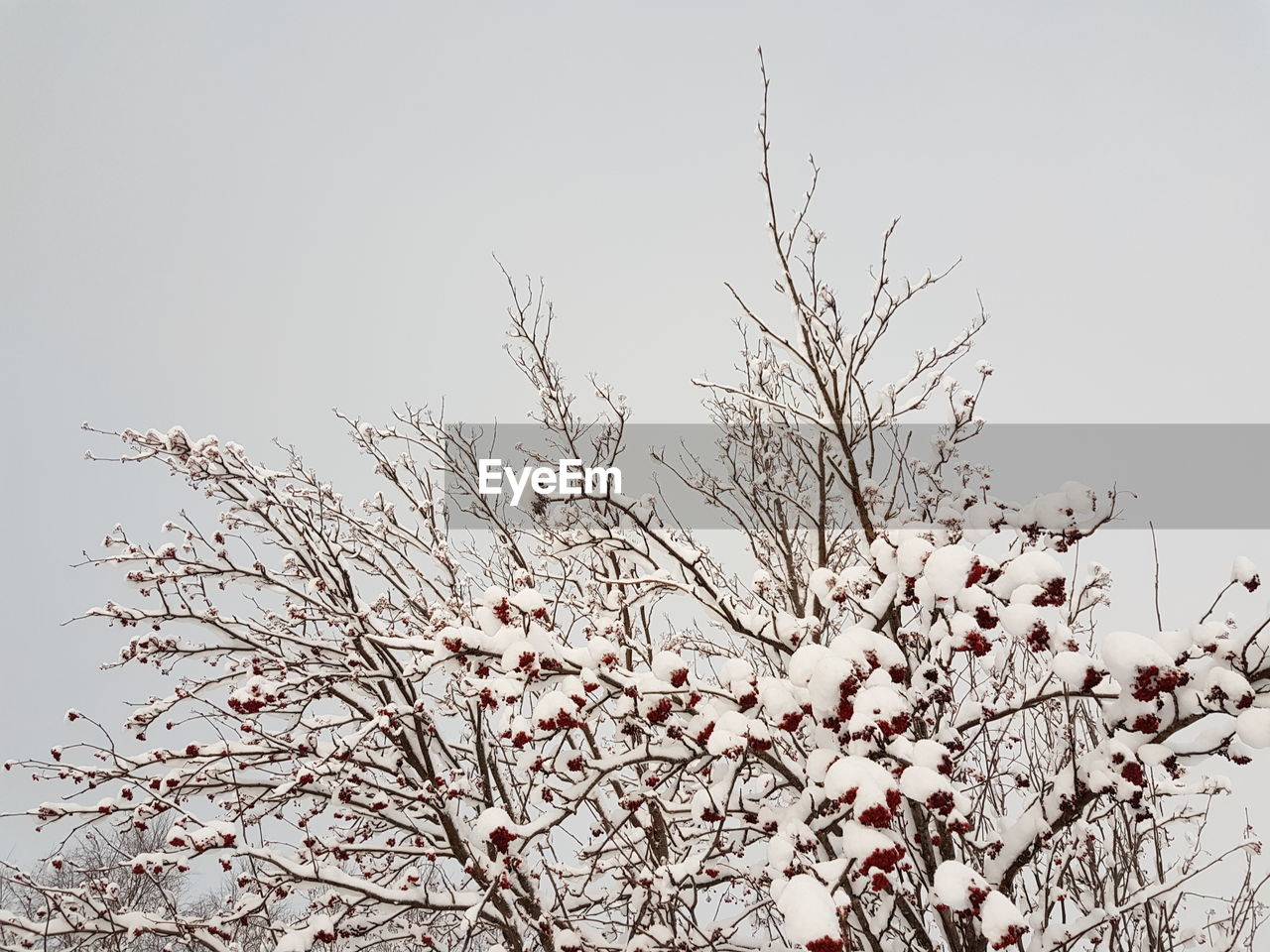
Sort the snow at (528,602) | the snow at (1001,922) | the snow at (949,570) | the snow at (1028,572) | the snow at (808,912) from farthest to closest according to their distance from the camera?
1. the snow at (528,602)
2. the snow at (1028,572)
3. the snow at (949,570)
4. the snow at (1001,922)
5. the snow at (808,912)

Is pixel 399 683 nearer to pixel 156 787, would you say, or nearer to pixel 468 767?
pixel 156 787

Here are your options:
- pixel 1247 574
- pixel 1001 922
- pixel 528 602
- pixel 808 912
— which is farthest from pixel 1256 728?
pixel 528 602

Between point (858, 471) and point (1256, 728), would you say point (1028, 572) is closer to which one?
point (1256, 728)

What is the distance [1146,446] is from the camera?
653 centimetres

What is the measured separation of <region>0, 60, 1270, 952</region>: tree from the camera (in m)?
2.70

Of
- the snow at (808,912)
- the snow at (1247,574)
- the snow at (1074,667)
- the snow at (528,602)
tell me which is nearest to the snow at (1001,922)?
the snow at (808,912)

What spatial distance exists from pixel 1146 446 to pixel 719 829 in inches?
226

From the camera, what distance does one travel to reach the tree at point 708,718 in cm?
270

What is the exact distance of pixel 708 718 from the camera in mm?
2967

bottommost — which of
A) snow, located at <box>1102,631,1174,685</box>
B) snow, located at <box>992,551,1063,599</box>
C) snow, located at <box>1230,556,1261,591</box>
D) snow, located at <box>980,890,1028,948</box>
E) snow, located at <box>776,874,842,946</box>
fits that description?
snow, located at <box>980,890,1028,948</box>

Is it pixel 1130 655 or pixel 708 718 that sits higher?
pixel 1130 655

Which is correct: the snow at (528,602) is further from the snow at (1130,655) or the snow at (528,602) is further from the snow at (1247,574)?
the snow at (1247,574)

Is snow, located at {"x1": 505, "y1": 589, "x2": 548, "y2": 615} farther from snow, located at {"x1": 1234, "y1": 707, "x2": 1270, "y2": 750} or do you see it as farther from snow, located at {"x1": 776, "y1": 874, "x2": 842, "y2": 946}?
snow, located at {"x1": 1234, "y1": 707, "x2": 1270, "y2": 750}

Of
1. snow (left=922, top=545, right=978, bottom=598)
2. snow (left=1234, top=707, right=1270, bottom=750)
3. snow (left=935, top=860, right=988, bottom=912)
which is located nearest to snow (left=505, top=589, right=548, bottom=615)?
snow (left=922, top=545, right=978, bottom=598)
